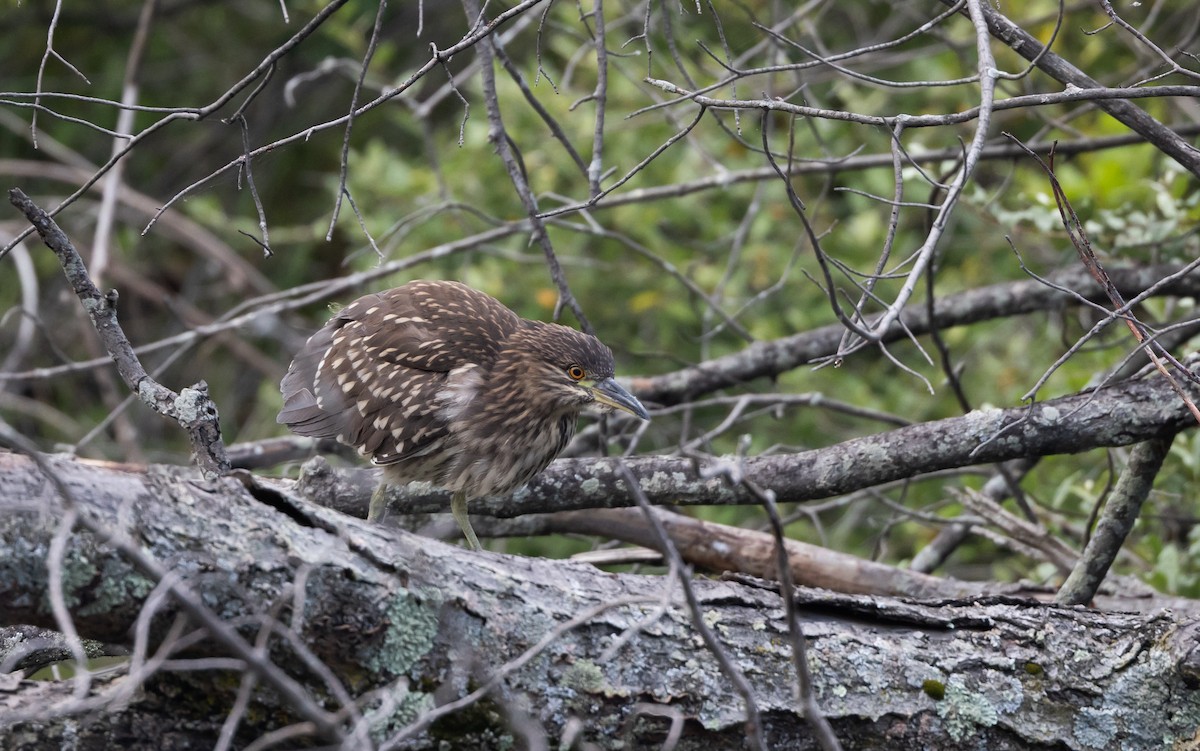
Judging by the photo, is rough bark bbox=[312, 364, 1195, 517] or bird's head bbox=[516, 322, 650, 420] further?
bird's head bbox=[516, 322, 650, 420]

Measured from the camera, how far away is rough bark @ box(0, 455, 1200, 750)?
2.06 meters

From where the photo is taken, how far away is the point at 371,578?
223 centimetres

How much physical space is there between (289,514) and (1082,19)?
5.92 metres

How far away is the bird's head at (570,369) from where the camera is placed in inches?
157

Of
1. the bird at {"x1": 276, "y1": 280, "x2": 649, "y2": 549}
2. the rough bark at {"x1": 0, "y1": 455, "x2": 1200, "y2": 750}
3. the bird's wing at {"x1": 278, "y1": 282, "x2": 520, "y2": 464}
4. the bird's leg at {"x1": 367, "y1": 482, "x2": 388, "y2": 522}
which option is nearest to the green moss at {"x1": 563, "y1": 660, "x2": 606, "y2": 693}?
the rough bark at {"x1": 0, "y1": 455, "x2": 1200, "y2": 750}

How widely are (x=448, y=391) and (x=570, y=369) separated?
0.44 meters

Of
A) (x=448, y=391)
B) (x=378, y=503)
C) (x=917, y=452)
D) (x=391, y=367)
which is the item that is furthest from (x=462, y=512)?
(x=917, y=452)

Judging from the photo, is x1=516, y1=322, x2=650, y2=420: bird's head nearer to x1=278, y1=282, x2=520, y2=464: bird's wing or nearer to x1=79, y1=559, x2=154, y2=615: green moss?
x1=278, y1=282, x2=520, y2=464: bird's wing

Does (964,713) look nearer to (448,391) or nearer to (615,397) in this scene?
(615,397)

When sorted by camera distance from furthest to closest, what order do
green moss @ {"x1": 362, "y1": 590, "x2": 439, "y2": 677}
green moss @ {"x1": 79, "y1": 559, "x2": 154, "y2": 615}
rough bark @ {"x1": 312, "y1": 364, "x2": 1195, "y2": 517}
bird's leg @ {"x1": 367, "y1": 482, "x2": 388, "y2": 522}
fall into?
bird's leg @ {"x1": 367, "y1": 482, "x2": 388, "y2": 522}
rough bark @ {"x1": 312, "y1": 364, "x2": 1195, "y2": 517}
green moss @ {"x1": 362, "y1": 590, "x2": 439, "y2": 677}
green moss @ {"x1": 79, "y1": 559, "x2": 154, "y2": 615}

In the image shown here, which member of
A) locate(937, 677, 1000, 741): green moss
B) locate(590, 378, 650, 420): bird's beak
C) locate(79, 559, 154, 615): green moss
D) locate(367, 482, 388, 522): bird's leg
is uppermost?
locate(590, 378, 650, 420): bird's beak

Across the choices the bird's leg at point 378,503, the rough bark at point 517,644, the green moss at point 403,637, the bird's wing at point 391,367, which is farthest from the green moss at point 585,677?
the bird's leg at point 378,503

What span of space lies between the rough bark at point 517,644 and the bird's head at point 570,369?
4.53ft

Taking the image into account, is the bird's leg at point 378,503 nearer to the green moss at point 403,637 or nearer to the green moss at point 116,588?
the green moss at point 403,637
